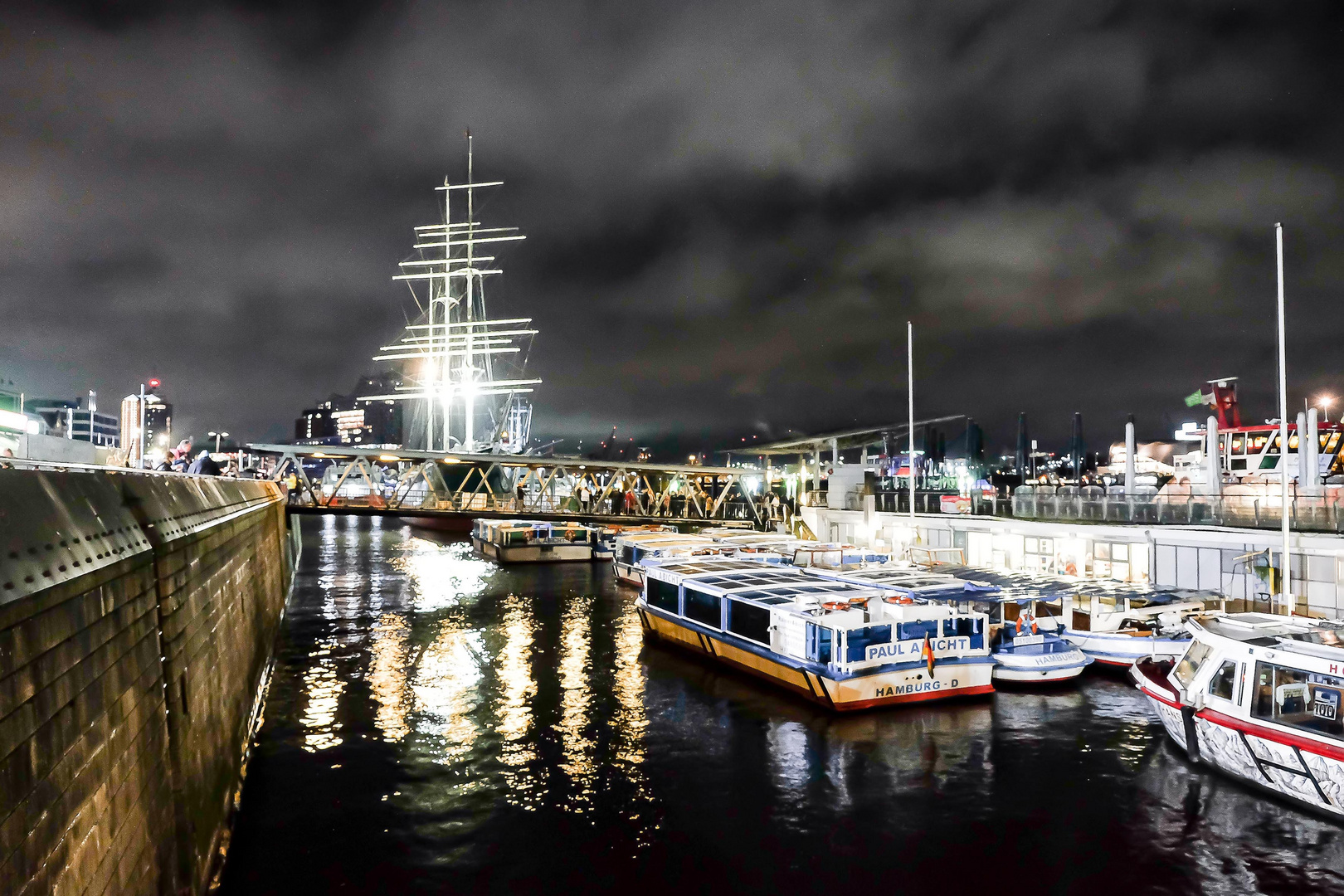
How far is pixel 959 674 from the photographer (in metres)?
22.6

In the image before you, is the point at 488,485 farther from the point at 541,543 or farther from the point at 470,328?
the point at 470,328

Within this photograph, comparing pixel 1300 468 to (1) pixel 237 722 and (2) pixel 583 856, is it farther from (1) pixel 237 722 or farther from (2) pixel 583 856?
(1) pixel 237 722

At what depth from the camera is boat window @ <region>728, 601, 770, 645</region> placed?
2448 cm

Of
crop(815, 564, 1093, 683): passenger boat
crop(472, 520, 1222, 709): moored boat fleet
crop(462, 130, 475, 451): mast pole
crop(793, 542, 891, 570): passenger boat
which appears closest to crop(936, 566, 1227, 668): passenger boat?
crop(472, 520, 1222, 709): moored boat fleet

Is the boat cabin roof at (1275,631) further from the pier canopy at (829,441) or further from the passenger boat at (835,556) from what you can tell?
Result: the pier canopy at (829,441)

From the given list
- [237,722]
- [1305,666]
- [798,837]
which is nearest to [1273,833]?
[1305,666]

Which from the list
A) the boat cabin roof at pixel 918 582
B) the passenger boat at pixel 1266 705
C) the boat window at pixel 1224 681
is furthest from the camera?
the boat cabin roof at pixel 918 582

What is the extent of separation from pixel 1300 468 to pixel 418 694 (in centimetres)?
3610

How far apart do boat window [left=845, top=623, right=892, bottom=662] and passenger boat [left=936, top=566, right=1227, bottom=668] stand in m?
6.59

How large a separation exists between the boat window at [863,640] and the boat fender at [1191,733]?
685 centimetres

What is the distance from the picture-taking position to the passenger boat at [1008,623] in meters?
24.0

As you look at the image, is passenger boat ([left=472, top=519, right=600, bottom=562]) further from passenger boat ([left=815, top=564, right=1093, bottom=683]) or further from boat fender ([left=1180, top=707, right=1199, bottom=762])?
boat fender ([left=1180, top=707, right=1199, bottom=762])

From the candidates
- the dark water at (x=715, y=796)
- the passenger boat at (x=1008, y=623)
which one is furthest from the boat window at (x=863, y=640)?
the passenger boat at (x=1008, y=623)

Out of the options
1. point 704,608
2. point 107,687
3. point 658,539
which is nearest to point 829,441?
point 658,539
